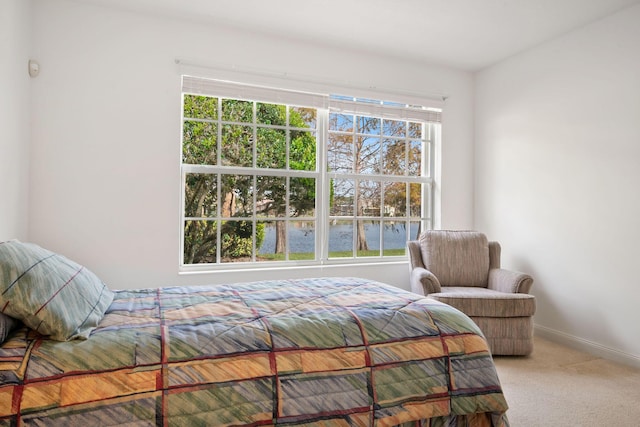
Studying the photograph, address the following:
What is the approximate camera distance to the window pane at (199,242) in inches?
139

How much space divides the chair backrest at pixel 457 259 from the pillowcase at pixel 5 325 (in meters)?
3.15

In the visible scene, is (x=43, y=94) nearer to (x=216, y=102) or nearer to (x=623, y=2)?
(x=216, y=102)

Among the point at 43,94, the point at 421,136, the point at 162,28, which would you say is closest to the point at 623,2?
the point at 421,136

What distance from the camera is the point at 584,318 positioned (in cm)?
339

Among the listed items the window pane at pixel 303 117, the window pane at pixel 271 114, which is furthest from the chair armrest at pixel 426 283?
the window pane at pixel 271 114

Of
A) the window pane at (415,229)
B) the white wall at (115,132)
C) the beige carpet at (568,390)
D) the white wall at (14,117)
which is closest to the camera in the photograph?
the beige carpet at (568,390)

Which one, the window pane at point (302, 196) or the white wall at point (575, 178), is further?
the window pane at point (302, 196)

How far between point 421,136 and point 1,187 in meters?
3.70

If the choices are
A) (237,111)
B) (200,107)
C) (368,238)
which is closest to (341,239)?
(368,238)

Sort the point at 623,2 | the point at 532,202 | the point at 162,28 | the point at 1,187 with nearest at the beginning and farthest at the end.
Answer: the point at 1,187 < the point at 623,2 < the point at 162,28 < the point at 532,202

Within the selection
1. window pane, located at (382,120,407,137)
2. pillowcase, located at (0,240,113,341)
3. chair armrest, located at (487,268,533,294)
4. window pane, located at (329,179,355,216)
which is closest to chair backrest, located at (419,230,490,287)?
chair armrest, located at (487,268,533,294)

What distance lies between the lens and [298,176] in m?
3.83

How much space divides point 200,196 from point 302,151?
104cm

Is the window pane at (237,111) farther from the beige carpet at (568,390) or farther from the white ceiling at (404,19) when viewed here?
the beige carpet at (568,390)
